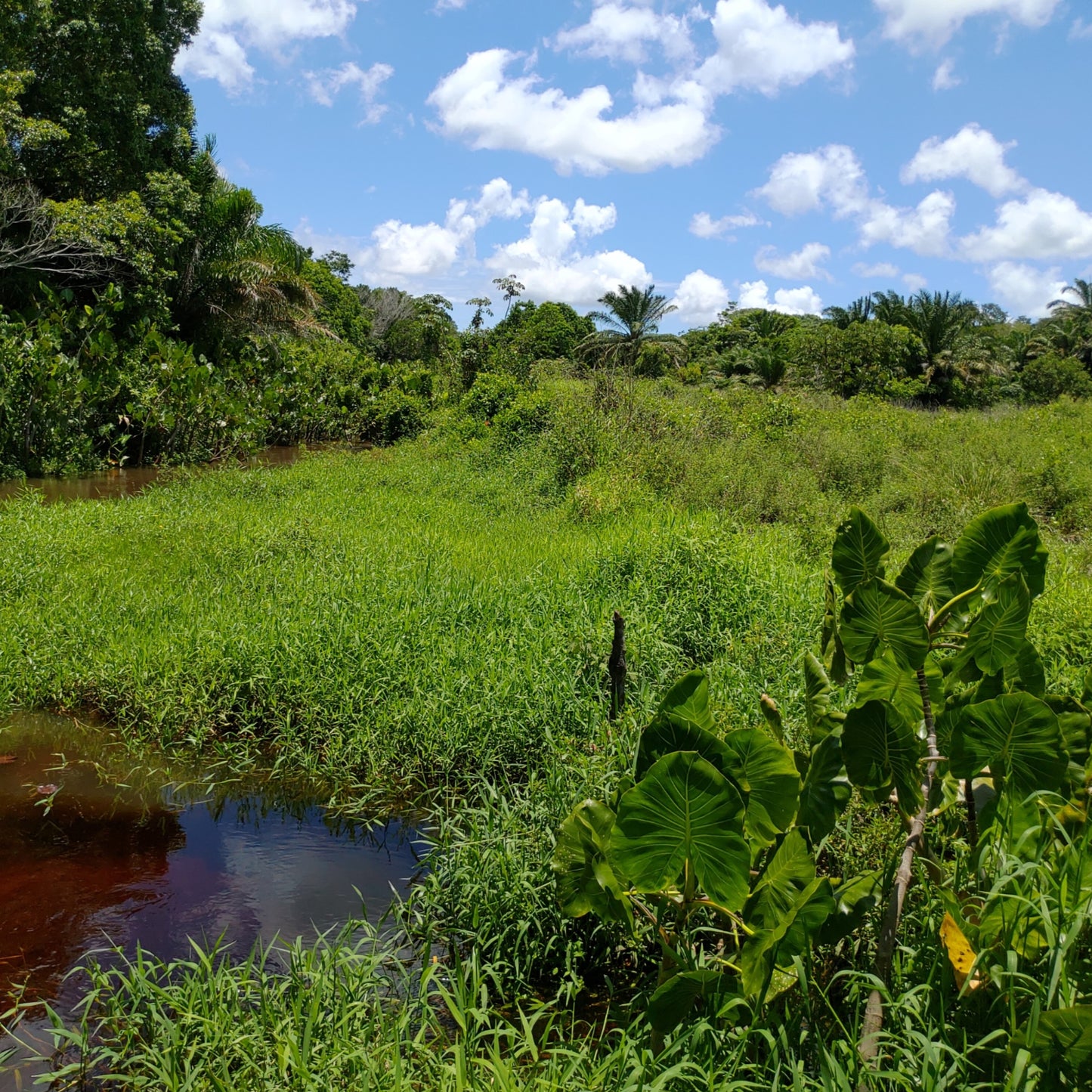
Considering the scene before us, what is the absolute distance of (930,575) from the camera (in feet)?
6.50

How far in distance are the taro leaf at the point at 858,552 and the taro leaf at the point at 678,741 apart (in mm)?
573

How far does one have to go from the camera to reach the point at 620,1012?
7.34 ft

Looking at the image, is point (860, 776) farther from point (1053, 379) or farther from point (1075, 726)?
point (1053, 379)

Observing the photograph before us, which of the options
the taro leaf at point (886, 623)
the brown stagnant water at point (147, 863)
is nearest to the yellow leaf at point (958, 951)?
the taro leaf at point (886, 623)

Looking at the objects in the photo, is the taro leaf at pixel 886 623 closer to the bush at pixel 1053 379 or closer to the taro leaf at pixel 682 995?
the taro leaf at pixel 682 995

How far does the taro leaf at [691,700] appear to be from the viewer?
70.0 inches

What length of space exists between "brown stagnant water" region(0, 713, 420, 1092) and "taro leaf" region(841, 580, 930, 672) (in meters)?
1.91

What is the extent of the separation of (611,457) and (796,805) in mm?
8352

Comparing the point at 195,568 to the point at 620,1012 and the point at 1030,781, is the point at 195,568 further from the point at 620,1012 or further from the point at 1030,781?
the point at 1030,781

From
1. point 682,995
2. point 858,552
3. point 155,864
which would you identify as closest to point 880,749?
point 858,552

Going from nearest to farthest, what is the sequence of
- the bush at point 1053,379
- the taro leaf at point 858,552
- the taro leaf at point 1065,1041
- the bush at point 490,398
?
the taro leaf at point 1065,1041
the taro leaf at point 858,552
the bush at point 490,398
the bush at point 1053,379

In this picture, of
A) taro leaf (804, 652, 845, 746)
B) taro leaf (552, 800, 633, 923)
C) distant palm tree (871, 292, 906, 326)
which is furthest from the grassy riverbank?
distant palm tree (871, 292, 906, 326)

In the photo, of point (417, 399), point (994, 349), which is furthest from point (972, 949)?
point (994, 349)

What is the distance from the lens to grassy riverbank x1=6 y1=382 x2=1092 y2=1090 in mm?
1953
